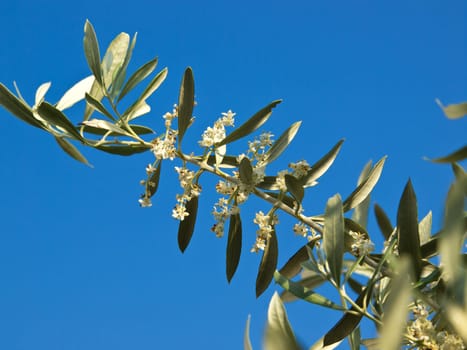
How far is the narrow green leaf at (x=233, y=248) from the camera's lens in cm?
195

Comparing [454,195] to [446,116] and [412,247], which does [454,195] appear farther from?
[412,247]

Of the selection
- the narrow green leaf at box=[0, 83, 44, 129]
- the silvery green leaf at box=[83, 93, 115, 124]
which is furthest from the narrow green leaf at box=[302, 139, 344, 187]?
the narrow green leaf at box=[0, 83, 44, 129]

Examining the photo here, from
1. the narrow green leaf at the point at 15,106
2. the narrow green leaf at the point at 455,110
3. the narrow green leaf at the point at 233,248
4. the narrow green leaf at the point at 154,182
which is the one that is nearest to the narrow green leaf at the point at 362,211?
the narrow green leaf at the point at 233,248

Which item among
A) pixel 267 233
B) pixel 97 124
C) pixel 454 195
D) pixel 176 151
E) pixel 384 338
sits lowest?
pixel 384 338

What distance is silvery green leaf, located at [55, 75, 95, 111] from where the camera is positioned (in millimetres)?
2113

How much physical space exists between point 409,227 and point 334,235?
20 cm

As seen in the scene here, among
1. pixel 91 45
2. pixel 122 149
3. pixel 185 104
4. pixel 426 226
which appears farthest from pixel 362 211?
pixel 91 45

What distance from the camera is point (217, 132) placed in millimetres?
1881

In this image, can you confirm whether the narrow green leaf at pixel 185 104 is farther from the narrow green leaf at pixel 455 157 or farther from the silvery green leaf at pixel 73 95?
the narrow green leaf at pixel 455 157

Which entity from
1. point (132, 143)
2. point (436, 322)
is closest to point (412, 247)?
point (436, 322)

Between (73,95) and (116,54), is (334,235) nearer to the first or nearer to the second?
(116,54)

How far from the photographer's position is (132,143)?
6.14 feet

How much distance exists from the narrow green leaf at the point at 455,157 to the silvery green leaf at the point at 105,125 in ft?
3.31

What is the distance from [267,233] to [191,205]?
303 millimetres
